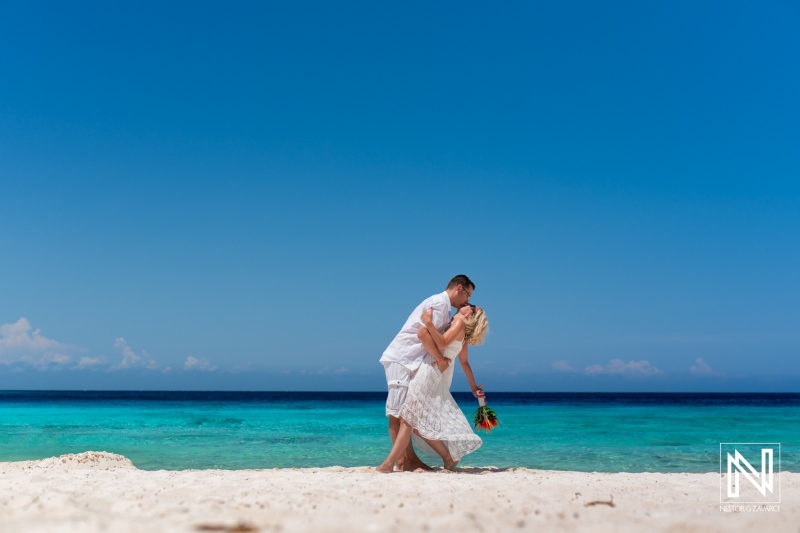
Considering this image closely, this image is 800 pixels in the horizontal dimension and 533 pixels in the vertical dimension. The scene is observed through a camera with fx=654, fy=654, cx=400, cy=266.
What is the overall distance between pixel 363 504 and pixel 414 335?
101 inches

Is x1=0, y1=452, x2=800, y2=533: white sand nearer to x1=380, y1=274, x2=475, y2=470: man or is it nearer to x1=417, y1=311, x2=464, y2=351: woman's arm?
x1=380, y1=274, x2=475, y2=470: man

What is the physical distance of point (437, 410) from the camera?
664 centimetres

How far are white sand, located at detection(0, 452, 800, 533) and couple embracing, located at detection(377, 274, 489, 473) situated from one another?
0.54m

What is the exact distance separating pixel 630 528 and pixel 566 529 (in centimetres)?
37

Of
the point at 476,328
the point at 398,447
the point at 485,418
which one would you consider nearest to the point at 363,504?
the point at 398,447

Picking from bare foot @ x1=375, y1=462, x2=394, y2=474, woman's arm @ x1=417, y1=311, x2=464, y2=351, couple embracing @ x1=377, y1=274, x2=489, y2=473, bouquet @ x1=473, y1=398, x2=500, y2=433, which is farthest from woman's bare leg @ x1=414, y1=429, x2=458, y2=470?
woman's arm @ x1=417, y1=311, x2=464, y2=351

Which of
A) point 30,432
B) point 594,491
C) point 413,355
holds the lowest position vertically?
point 30,432

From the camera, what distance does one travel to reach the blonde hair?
6.68m

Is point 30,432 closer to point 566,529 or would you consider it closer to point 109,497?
point 109,497

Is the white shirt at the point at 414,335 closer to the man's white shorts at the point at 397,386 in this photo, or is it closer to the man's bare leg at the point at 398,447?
the man's white shorts at the point at 397,386

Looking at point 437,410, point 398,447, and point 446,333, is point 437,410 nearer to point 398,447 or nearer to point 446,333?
point 398,447

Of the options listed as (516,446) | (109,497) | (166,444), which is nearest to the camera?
(109,497)

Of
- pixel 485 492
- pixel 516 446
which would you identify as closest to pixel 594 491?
pixel 485 492

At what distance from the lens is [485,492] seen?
484 cm
